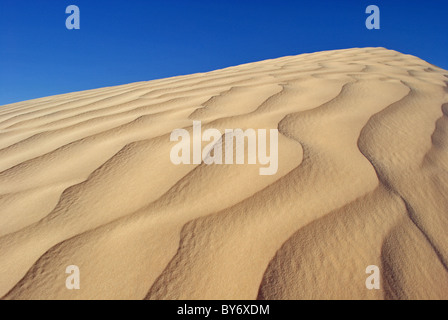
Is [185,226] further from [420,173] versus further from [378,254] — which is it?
[420,173]

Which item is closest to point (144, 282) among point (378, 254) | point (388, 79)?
point (378, 254)

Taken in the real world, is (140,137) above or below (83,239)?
above

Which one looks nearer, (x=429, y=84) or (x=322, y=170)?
(x=322, y=170)

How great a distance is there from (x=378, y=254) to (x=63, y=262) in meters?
0.79

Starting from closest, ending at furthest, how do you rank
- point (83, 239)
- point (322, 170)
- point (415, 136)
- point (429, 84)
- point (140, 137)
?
point (83, 239)
point (322, 170)
point (415, 136)
point (140, 137)
point (429, 84)

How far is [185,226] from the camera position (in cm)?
89

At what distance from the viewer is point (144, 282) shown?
2.46 ft

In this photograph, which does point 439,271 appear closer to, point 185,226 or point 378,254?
point 378,254

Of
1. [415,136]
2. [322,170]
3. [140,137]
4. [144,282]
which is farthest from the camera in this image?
[140,137]

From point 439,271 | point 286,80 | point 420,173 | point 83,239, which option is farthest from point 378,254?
point 286,80

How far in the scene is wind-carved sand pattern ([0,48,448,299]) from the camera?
2.45ft

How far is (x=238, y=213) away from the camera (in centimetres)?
92

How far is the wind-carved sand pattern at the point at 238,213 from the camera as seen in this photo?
29.4 inches

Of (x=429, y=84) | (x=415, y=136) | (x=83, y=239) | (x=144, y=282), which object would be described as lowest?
(x=144, y=282)
